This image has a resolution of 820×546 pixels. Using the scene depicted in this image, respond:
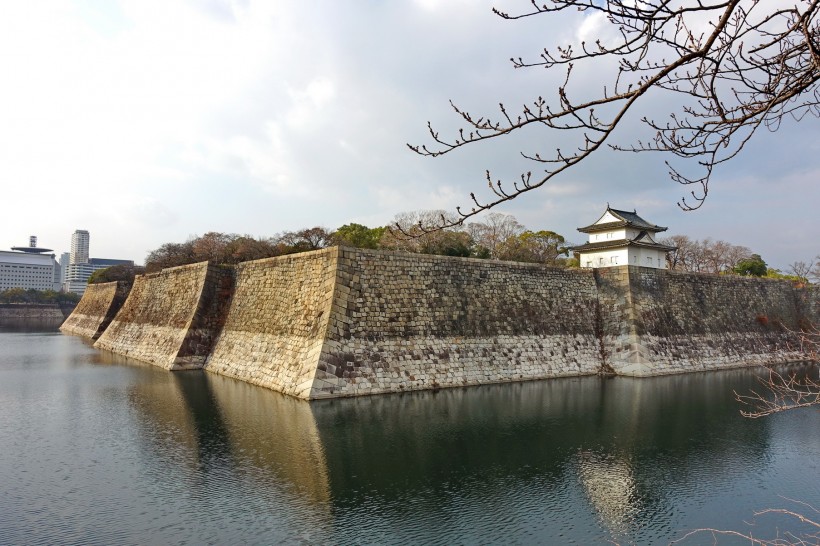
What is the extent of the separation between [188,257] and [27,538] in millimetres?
41183

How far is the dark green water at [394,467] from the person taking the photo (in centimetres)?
689

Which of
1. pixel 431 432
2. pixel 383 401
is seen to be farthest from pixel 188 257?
pixel 431 432

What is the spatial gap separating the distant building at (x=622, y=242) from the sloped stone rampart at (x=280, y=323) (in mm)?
16692

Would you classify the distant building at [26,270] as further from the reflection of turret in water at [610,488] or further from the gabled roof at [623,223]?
the reflection of turret in water at [610,488]

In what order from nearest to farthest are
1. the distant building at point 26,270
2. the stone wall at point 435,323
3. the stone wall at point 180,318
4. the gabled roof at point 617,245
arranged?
the stone wall at point 435,323 < the stone wall at point 180,318 < the gabled roof at point 617,245 < the distant building at point 26,270

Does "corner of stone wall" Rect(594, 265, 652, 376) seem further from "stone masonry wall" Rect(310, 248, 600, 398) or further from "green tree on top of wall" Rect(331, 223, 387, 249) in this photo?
"green tree on top of wall" Rect(331, 223, 387, 249)

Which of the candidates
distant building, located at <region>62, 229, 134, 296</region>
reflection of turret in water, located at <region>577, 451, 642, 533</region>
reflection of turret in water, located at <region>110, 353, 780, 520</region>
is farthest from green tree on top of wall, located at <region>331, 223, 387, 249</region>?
distant building, located at <region>62, 229, 134, 296</region>

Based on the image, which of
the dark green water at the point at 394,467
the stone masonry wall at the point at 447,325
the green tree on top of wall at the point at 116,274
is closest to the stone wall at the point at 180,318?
the dark green water at the point at 394,467

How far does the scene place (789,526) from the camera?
7188 mm

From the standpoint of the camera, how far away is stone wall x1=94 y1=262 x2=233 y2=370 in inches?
814

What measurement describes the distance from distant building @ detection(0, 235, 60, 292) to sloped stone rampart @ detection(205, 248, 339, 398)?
4168 inches

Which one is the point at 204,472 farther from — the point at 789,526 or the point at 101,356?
the point at 101,356

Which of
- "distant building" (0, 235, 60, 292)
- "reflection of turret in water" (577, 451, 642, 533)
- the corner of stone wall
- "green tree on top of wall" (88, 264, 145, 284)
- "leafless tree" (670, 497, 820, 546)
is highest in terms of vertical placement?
"distant building" (0, 235, 60, 292)

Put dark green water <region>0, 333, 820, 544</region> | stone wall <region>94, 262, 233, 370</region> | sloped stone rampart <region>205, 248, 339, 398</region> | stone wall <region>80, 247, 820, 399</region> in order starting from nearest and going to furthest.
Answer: dark green water <region>0, 333, 820, 544</region>
sloped stone rampart <region>205, 248, 339, 398</region>
stone wall <region>80, 247, 820, 399</region>
stone wall <region>94, 262, 233, 370</region>
